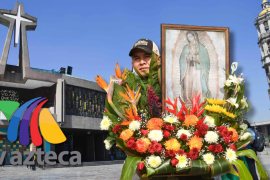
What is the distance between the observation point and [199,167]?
2695 mm

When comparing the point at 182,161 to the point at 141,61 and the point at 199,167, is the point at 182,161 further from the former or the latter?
the point at 141,61

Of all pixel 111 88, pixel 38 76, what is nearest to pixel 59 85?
pixel 38 76

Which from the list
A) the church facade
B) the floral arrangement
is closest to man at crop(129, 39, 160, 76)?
the floral arrangement

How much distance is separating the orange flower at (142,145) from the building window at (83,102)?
30112 mm

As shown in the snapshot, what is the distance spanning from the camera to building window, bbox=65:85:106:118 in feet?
107

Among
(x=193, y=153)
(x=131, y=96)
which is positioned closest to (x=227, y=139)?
(x=193, y=153)

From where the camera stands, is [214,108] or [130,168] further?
[214,108]

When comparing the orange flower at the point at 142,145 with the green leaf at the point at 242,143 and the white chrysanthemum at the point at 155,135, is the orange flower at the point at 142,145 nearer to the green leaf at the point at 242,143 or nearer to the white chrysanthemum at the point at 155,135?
the white chrysanthemum at the point at 155,135

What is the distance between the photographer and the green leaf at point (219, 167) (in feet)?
8.96

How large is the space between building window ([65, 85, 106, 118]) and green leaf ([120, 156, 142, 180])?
30086mm

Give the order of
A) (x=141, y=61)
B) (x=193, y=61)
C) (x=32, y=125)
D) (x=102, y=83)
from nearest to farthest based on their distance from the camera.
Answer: (x=193, y=61), (x=102, y=83), (x=141, y=61), (x=32, y=125)

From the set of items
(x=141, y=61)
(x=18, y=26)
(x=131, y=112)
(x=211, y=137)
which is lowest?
(x=211, y=137)

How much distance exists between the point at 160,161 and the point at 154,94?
2.67 ft

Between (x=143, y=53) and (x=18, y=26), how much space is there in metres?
28.1
